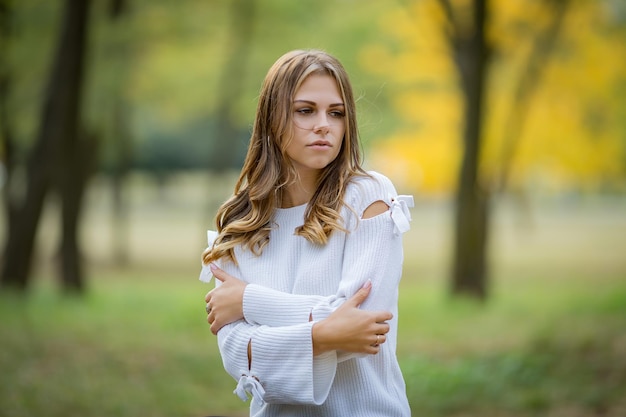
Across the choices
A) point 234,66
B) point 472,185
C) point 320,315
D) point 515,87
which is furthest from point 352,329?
point 234,66

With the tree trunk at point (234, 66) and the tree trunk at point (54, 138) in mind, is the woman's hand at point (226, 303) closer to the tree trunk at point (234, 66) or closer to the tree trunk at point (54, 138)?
the tree trunk at point (54, 138)

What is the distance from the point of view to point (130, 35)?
516 inches

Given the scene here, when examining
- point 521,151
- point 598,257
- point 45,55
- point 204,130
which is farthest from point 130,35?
point 204,130

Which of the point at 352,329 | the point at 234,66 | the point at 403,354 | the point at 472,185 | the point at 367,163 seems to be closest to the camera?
the point at 352,329

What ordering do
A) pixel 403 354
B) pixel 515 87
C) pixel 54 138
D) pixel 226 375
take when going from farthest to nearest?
pixel 515 87 → pixel 54 138 → pixel 403 354 → pixel 226 375

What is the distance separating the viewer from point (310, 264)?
230 centimetres

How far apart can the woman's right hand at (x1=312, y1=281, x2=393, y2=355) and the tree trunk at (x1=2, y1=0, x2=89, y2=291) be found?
8.00 m

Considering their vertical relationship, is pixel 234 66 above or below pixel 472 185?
above

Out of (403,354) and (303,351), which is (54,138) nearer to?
(403,354)

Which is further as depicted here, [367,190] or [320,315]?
[367,190]

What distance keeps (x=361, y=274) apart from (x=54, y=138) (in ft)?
27.0

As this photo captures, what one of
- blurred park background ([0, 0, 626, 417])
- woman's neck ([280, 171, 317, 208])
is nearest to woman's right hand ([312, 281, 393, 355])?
woman's neck ([280, 171, 317, 208])

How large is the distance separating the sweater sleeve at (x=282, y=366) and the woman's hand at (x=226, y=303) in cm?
7

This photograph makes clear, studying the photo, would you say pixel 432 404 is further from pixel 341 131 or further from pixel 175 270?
pixel 175 270
